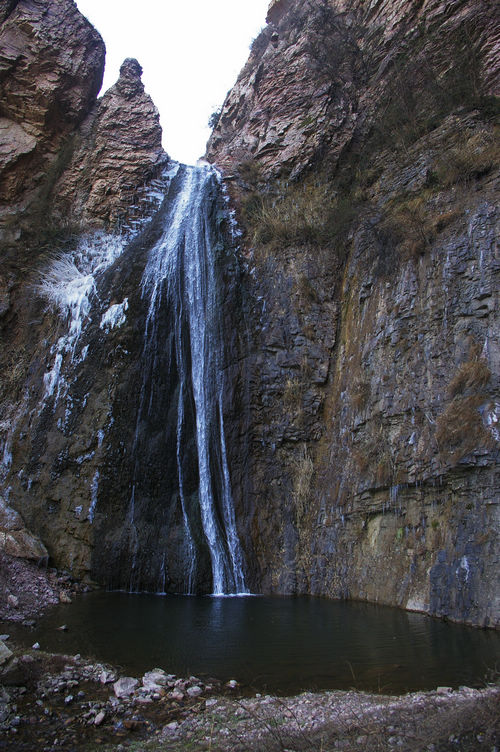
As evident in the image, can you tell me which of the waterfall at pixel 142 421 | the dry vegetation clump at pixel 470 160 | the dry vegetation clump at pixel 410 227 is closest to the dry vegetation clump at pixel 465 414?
the dry vegetation clump at pixel 410 227

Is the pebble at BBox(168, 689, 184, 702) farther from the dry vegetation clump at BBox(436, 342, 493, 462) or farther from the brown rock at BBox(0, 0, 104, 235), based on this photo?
the brown rock at BBox(0, 0, 104, 235)

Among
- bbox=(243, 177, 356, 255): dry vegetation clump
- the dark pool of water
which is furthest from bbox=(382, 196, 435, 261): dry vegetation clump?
the dark pool of water

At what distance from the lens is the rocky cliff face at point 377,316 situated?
985cm

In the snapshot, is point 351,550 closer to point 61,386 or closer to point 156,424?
point 156,424

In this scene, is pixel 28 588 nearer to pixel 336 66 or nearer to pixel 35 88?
pixel 35 88

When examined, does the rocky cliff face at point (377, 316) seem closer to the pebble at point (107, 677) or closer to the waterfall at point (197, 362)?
the waterfall at point (197, 362)

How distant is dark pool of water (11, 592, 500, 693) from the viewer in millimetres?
5828

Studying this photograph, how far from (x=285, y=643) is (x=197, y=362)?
981 cm

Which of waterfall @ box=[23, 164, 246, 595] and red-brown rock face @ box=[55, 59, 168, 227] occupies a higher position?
→ red-brown rock face @ box=[55, 59, 168, 227]

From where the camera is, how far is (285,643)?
289 inches

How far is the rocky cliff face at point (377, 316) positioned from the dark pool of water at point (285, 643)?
1.36m

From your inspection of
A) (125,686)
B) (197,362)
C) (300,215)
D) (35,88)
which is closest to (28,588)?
(125,686)

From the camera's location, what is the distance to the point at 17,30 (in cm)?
2162

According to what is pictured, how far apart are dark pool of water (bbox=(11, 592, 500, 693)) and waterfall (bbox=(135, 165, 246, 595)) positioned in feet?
9.55
